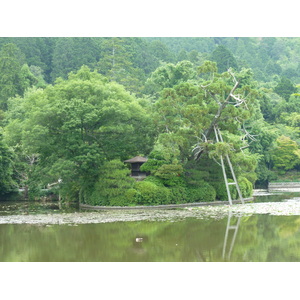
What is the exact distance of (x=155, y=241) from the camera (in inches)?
731

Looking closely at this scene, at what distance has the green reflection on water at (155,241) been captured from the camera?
15741 millimetres

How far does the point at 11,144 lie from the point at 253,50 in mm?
95588

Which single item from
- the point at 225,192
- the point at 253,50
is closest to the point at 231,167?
the point at 225,192

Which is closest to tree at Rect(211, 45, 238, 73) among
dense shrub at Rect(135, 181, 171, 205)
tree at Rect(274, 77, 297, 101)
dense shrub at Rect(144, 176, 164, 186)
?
tree at Rect(274, 77, 297, 101)

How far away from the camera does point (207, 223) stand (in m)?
23.3

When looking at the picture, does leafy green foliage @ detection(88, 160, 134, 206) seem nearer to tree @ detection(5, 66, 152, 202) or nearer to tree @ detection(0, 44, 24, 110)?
tree @ detection(5, 66, 152, 202)

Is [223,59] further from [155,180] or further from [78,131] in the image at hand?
[78,131]

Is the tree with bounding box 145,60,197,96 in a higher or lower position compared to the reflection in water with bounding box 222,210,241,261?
higher

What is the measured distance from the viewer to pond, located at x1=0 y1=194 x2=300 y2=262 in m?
15.9

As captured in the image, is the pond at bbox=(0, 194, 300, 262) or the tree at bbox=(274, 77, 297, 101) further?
the tree at bbox=(274, 77, 297, 101)

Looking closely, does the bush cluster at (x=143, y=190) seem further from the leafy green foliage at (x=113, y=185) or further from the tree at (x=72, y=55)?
the tree at (x=72, y=55)

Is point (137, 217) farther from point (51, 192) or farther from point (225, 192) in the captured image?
point (51, 192)

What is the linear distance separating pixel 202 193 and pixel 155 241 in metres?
15.1

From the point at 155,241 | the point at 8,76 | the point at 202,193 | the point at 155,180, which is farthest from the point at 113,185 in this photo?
the point at 8,76
